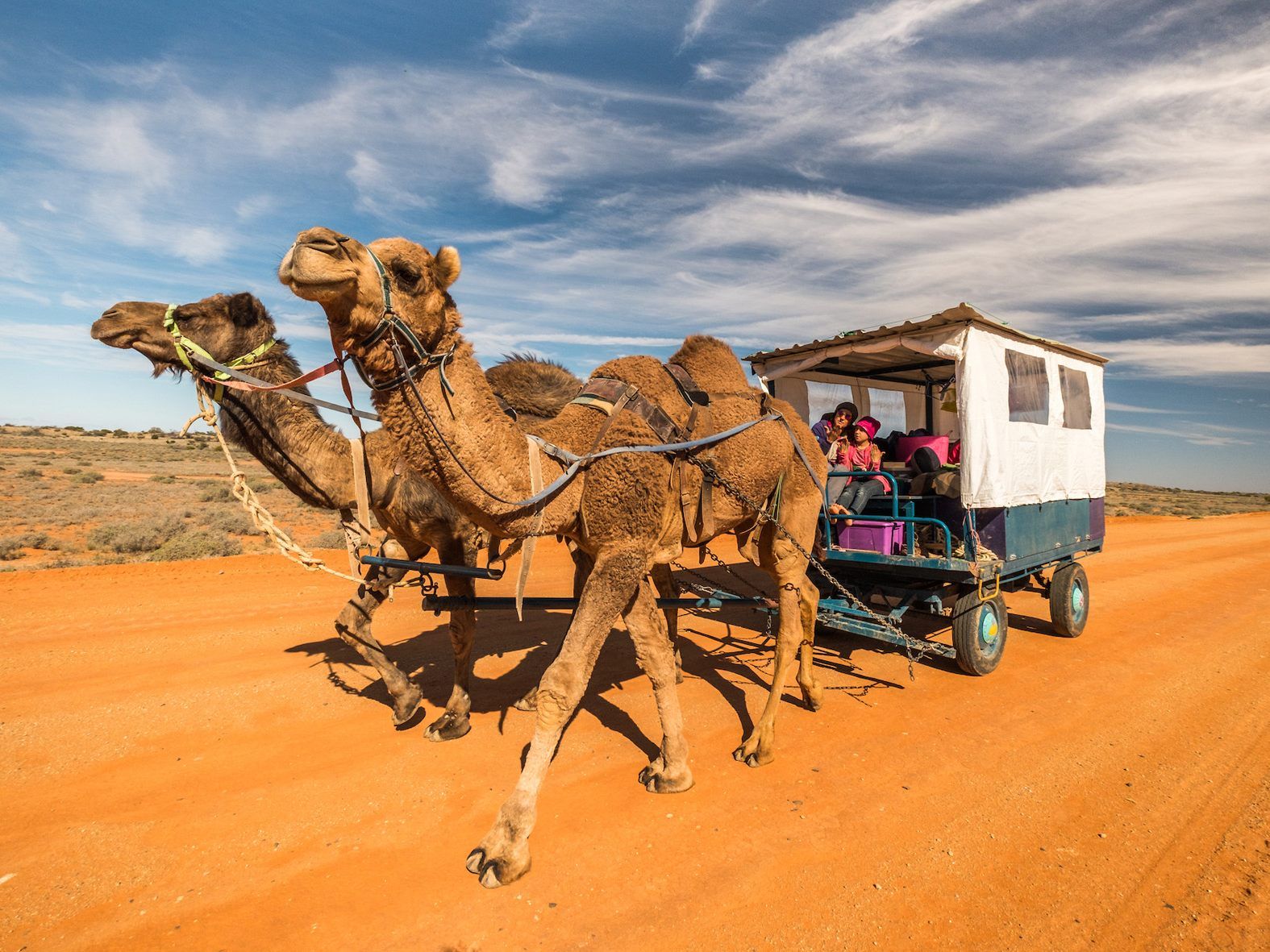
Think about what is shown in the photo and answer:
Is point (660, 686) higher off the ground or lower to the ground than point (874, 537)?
lower

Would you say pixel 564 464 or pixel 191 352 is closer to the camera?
pixel 564 464

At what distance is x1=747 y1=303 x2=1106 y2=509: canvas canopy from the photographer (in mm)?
6016

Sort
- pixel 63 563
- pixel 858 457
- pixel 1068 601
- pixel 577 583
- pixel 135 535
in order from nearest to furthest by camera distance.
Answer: pixel 577 583 → pixel 858 457 → pixel 1068 601 → pixel 63 563 → pixel 135 535

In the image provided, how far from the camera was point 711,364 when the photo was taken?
504 centimetres

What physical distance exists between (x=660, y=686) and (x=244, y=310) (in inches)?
156

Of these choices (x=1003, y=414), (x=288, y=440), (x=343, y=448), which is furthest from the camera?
(x=1003, y=414)

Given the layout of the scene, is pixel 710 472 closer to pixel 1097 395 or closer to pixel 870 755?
pixel 870 755

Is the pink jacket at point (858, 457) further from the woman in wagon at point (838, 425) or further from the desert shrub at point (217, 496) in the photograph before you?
the desert shrub at point (217, 496)

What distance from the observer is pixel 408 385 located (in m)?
3.08

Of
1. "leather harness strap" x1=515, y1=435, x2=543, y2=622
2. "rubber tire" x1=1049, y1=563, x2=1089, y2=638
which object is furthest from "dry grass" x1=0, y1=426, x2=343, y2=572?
"rubber tire" x1=1049, y1=563, x2=1089, y2=638

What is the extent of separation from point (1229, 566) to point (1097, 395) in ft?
30.5

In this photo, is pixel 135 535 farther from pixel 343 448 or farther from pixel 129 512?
pixel 343 448

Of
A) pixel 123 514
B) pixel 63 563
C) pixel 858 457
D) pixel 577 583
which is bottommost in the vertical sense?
pixel 63 563

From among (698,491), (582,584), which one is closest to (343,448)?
(582,584)
